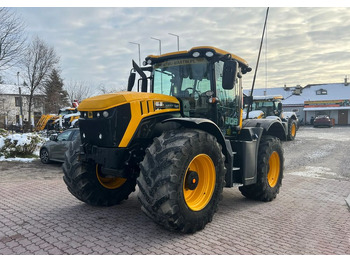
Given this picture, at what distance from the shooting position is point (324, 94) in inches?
1885

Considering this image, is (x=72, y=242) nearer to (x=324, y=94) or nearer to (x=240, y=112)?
(x=240, y=112)

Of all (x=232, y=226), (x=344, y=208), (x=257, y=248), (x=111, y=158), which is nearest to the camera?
(x=257, y=248)

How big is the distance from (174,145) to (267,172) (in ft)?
9.29

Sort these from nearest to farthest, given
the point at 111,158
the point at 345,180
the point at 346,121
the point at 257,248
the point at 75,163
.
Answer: the point at 257,248, the point at 111,158, the point at 75,163, the point at 345,180, the point at 346,121

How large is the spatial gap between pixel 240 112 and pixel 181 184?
2661mm

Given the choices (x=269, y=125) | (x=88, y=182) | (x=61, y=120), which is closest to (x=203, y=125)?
(x=88, y=182)

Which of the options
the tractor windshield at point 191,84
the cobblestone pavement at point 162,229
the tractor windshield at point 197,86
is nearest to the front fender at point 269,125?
the tractor windshield at point 197,86

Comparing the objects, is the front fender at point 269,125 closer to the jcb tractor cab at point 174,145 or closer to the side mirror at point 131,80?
the jcb tractor cab at point 174,145

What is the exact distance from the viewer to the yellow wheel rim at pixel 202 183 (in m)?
4.49

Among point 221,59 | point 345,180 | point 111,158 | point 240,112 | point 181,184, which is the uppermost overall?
point 221,59

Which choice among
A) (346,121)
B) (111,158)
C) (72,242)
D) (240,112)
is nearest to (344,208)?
(240,112)

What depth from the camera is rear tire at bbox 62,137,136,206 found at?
5023mm

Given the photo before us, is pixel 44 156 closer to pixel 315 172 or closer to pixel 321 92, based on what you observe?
pixel 315 172

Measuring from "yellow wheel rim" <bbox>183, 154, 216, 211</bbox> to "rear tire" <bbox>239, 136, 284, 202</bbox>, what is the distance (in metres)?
1.64
